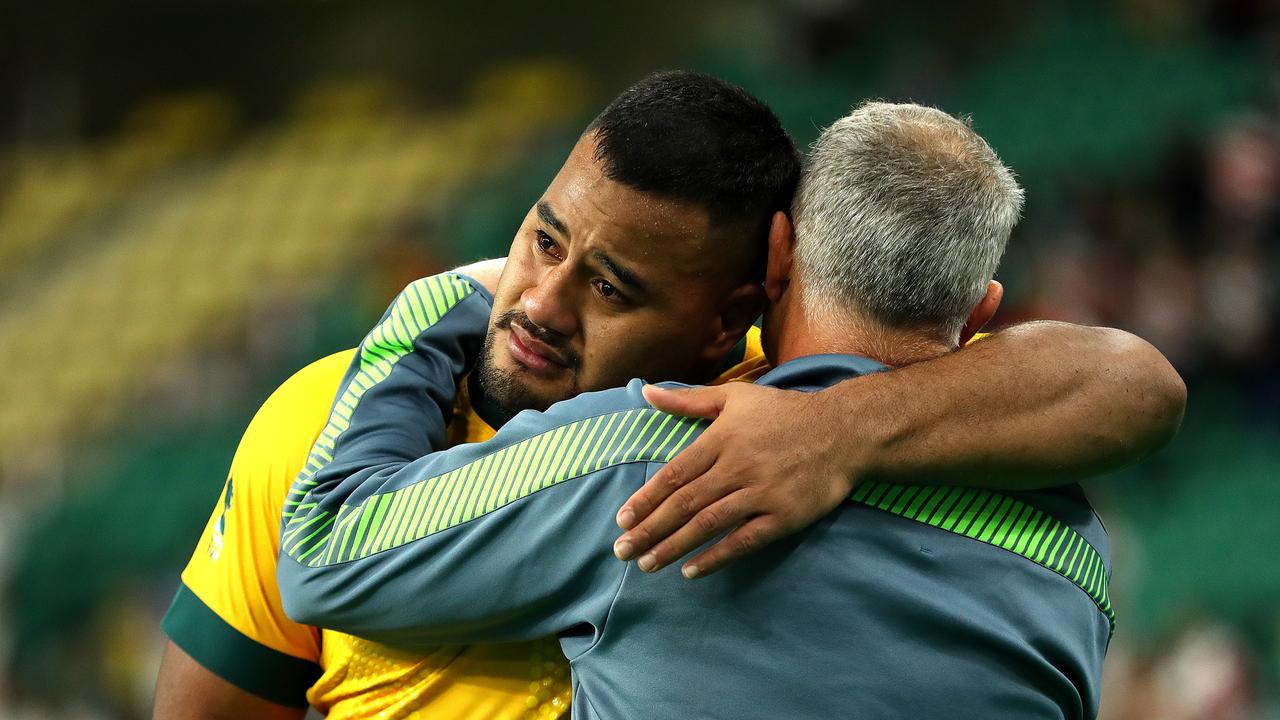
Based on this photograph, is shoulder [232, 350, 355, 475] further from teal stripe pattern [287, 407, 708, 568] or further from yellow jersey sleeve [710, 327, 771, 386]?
yellow jersey sleeve [710, 327, 771, 386]

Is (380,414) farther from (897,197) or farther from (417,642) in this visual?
(897,197)

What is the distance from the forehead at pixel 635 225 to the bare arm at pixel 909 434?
35 cm

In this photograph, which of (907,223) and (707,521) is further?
(907,223)

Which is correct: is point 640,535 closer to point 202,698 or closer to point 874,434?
point 874,434

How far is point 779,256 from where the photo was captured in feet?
5.92

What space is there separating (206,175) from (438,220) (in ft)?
12.3

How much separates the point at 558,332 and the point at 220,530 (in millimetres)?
572

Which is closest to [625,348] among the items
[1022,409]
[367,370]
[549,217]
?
[549,217]

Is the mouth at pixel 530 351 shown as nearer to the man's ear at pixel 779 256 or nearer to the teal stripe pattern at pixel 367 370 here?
the teal stripe pattern at pixel 367 370

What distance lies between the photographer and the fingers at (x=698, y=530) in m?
1.46

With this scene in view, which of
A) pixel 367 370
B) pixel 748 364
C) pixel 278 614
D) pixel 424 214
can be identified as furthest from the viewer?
pixel 424 214

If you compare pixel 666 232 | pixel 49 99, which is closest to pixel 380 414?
pixel 666 232

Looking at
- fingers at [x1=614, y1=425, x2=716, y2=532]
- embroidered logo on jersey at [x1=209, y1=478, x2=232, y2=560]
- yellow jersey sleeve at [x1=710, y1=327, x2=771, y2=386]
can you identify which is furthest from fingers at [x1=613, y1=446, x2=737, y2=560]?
embroidered logo on jersey at [x1=209, y1=478, x2=232, y2=560]

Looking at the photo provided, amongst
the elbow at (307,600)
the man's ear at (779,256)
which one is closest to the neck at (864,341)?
the man's ear at (779,256)
